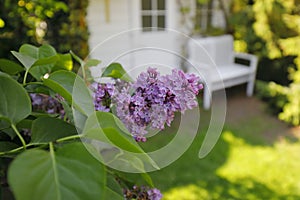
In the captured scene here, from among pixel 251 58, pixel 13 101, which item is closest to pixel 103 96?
pixel 13 101

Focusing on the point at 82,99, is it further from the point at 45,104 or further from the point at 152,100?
the point at 45,104

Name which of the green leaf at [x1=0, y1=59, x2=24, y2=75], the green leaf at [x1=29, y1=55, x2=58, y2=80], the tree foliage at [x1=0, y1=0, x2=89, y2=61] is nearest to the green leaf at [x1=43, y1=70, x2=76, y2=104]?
the green leaf at [x1=29, y1=55, x2=58, y2=80]

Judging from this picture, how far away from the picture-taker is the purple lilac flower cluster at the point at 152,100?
1.88 ft

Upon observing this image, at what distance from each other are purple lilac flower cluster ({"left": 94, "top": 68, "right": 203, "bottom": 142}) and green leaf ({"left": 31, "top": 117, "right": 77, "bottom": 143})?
0.08m

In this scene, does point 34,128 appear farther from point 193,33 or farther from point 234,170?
point 193,33

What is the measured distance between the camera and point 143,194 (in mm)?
732

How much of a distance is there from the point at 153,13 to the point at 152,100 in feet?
13.3

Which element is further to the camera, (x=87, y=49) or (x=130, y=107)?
(x=87, y=49)

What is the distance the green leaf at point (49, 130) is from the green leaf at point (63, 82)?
47mm

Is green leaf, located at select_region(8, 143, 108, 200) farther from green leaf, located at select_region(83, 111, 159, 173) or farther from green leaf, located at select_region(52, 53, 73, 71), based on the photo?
green leaf, located at select_region(52, 53, 73, 71)

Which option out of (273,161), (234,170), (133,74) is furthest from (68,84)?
(273,161)

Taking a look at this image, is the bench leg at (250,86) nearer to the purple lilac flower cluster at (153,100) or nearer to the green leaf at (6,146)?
the purple lilac flower cluster at (153,100)

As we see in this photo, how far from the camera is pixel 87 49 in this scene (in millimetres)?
2738

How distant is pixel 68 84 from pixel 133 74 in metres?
0.17
